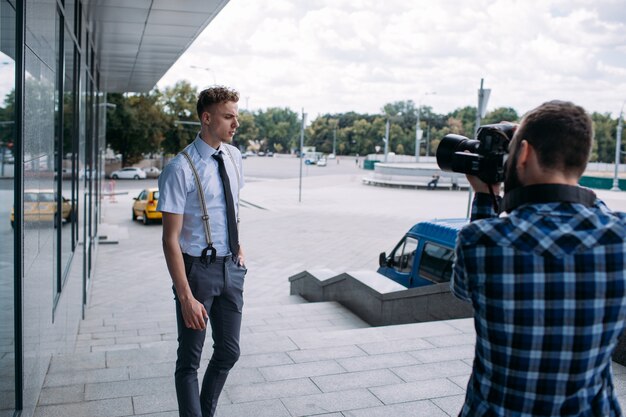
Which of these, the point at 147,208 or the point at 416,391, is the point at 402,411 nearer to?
the point at 416,391

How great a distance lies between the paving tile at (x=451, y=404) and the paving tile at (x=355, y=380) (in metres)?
0.37

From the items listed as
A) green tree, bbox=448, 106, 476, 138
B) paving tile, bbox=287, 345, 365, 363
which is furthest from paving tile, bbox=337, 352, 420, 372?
green tree, bbox=448, 106, 476, 138

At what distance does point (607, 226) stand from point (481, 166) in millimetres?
415

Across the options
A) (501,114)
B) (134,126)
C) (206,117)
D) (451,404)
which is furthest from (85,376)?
(501,114)

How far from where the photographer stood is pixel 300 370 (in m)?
4.55

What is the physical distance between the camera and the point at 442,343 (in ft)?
17.3

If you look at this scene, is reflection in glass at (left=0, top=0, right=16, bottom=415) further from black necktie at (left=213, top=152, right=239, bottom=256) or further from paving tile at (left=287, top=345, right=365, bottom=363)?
paving tile at (left=287, top=345, right=365, bottom=363)

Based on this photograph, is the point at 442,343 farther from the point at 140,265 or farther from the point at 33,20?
the point at 140,265

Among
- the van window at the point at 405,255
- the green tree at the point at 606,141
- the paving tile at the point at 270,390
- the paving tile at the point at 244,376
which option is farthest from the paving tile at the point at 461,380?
the green tree at the point at 606,141

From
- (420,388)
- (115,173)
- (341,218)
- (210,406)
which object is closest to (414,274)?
(420,388)

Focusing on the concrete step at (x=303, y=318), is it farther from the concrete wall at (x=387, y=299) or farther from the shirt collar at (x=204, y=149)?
the shirt collar at (x=204, y=149)

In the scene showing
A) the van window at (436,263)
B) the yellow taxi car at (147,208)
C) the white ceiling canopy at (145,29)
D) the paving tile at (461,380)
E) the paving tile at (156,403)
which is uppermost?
the white ceiling canopy at (145,29)

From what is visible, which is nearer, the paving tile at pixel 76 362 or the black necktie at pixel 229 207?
the black necktie at pixel 229 207

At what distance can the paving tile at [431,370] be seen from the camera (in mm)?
4434
